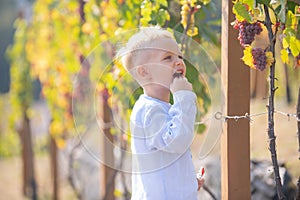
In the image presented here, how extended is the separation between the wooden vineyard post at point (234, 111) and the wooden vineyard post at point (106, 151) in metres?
1.19

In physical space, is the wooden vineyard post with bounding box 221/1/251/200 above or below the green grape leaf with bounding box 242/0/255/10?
below

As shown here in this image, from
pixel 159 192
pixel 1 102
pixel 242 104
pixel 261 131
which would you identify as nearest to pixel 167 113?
pixel 159 192

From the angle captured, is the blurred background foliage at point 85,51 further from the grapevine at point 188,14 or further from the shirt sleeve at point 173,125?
the shirt sleeve at point 173,125

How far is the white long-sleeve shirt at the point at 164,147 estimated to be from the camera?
6.38 ft

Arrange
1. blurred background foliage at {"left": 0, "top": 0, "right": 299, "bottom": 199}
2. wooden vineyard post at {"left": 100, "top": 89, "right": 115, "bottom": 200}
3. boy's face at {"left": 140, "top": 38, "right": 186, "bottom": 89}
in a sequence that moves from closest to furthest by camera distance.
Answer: boy's face at {"left": 140, "top": 38, "right": 186, "bottom": 89} → blurred background foliage at {"left": 0, "top": 0, "right": 299, "bottom": 199} → wooden vineyard post at {"left": 100, "top": 89, "right": 115, "bottom": 200}

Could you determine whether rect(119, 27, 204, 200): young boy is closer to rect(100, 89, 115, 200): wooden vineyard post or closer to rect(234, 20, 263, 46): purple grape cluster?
rect(234, 20, 263, 46): purple grape cluster

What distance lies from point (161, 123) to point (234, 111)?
1.33ft

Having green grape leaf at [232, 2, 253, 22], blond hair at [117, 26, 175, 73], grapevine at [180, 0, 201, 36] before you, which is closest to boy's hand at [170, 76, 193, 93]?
blond hair at [117, 26, 175, 73]

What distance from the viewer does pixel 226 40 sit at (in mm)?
2275

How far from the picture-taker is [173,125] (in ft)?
6.38

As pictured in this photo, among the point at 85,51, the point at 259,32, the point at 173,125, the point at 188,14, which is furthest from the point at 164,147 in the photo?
the point at 85,51

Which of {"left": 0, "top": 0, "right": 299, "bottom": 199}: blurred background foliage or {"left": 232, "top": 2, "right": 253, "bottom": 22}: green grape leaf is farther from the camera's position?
{"left": 0, "top": 0, "right": 299, "bottom": 199}: blurred background foliage

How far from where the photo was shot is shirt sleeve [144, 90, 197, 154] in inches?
76.1

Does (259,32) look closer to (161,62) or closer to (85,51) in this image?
(161,62)
